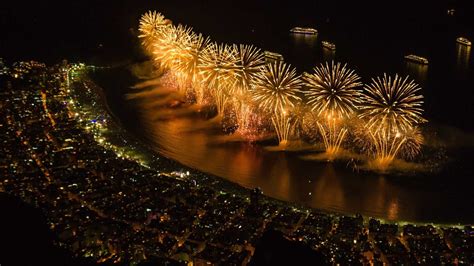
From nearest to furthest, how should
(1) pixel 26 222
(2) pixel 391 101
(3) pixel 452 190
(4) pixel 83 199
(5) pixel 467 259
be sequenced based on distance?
(1) pixel 26 222
(5) pixel 467 259
(4) pixel 83 199
(3) pixel 452 190
(2) pixel 391 101

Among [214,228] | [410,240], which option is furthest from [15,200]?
[410,240]

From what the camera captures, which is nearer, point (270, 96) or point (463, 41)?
point (270, 96)

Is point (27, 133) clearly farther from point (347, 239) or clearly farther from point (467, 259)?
point (467, 259)

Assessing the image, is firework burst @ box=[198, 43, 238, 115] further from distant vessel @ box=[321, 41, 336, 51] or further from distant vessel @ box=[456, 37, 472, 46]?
distant vessel @ box=[456, 37, 472, 46]

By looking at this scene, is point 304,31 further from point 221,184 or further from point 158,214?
point 158,214

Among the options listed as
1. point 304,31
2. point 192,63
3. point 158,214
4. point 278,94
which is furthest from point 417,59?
point 158,214

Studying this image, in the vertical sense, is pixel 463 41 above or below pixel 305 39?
below

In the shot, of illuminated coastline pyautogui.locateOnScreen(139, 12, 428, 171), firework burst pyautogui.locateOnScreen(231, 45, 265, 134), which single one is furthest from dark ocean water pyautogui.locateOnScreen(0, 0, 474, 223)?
firework burst pyautogui.locateOnScreen(231, 45, 265, 134)
